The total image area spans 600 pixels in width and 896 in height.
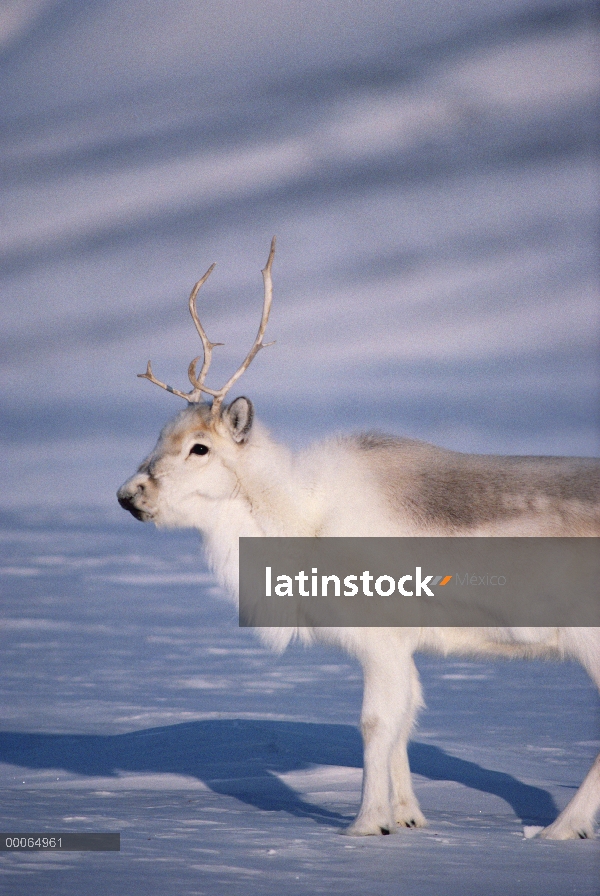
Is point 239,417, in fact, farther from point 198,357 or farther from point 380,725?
point 380,725

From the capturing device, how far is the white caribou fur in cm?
777

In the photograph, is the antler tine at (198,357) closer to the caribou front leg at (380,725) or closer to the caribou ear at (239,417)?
the caribou ear at (239,417)

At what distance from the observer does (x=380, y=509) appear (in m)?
8.09

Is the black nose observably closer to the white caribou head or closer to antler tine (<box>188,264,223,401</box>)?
the white caribou head

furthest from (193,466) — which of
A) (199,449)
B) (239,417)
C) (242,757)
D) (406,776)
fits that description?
(242,757)

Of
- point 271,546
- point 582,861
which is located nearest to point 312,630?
point 271,546

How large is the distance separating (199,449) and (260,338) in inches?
42.1

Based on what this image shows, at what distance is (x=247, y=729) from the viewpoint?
1283 centimetres

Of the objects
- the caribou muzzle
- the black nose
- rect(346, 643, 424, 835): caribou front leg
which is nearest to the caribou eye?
the caribou muzzle

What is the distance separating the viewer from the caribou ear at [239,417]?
8562 mm

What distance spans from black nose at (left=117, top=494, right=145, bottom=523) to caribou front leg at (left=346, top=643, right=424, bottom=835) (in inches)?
84.1

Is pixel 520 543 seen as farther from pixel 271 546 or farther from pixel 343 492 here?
pixel 271 546

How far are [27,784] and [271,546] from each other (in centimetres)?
402

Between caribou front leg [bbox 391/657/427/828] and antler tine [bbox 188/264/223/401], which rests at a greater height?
antler tine [bbox 188/264/223/401]
